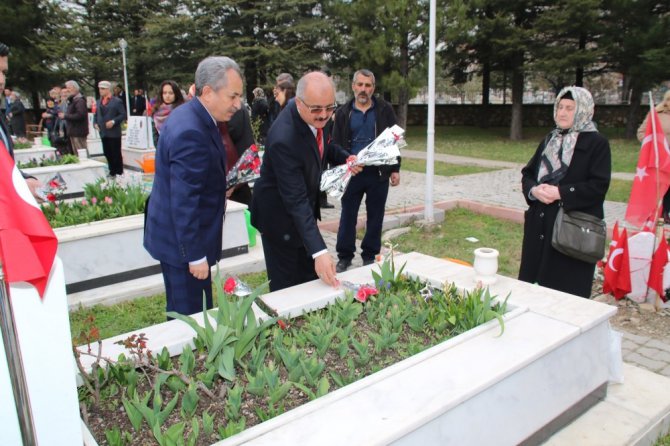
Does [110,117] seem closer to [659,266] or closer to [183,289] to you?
[183,289]

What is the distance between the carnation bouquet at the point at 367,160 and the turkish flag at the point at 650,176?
6.91ft

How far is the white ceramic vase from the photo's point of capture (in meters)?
3.12

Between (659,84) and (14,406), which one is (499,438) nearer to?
(14,406)

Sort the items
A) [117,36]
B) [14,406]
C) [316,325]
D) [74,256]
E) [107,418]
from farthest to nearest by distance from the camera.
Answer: [117,36], [74,256], [316,325], [107,418], [14,406]

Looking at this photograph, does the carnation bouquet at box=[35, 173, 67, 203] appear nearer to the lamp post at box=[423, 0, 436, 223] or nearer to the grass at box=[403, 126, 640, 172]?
the lamp post at box=[423, 0, 436, 223]

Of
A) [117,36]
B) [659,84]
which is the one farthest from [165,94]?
[117,36]

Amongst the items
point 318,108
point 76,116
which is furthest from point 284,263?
point 76,116

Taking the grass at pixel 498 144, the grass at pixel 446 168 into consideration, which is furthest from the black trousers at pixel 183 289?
the grass at pixel 498 144

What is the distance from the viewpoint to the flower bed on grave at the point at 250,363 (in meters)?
2.07

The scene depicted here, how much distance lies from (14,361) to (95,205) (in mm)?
4586

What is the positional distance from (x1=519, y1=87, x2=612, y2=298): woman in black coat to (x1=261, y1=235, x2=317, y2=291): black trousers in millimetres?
1612

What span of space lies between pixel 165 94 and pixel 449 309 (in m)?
5.69

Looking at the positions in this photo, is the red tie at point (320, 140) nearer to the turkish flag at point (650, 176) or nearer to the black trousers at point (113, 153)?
the turkish flag at point (650, 176)

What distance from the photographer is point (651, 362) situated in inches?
148
